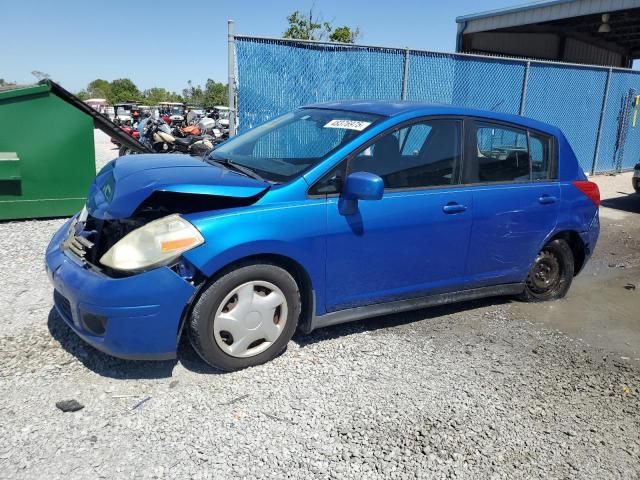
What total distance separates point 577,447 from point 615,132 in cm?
1270

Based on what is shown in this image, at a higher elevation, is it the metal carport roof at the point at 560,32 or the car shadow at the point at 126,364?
the metal carport roof at the point at 560,32

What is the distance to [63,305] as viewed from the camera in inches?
127

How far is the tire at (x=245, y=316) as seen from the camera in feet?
9.86

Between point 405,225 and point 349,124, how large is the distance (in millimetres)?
807

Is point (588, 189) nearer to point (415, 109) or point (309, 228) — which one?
point (415, 109)

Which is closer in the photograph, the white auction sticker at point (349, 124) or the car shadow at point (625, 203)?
the white auction sticker at point (349, 124)

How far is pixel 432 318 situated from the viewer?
4.30 meters

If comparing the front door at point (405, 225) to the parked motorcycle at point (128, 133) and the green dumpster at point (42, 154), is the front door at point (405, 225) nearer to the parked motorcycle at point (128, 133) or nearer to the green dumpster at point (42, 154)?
the green dumpster at point (42, 154)

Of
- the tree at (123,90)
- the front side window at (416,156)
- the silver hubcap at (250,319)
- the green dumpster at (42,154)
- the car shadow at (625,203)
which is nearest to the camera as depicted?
the silver hubcap at (250,319)

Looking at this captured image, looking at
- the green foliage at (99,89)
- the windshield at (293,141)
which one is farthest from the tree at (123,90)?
the windshield at (293,141)

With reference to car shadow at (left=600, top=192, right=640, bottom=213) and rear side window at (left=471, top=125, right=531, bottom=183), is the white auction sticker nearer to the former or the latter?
rear side window at (left=471, top=125, right=531, bottom=183)

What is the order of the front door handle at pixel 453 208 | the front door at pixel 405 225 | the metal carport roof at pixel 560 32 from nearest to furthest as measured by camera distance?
the front door at pixel 405 225 < the front door handle at pixel 453 208 < the metal carport roof at pixel 560 32

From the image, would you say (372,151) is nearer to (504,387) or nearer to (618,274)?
(504,387)

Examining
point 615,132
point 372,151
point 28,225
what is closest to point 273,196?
point 372,151
